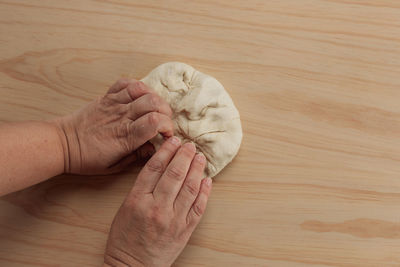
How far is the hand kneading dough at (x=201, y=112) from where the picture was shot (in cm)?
101

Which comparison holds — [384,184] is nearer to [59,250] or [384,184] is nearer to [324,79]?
[324,79]

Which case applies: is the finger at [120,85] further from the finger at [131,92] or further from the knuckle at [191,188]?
the knuckle at [191,188]

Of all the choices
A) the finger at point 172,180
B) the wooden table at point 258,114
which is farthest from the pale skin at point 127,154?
the wooden table at point 258,114

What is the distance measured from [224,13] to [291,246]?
80 cm

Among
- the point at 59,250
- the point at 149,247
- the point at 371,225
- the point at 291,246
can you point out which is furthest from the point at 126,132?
the point at 371,225

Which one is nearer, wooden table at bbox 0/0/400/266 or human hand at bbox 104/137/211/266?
human hand at bbox 104/137/211/266

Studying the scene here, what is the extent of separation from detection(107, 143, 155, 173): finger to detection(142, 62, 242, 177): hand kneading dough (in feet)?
0.14

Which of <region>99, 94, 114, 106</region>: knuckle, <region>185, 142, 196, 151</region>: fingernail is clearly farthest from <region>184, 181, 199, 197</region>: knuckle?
<region>99, 94, 114, 106</region>: knuckle

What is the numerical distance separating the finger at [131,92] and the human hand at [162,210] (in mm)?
172

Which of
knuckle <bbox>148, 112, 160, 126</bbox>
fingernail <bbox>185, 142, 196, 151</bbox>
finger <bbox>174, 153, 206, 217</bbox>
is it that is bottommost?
finger <bbox>174, 153, 206, 217</bbox>

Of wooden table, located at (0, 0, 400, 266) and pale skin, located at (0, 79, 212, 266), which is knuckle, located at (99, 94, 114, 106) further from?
wooden table, located at (0, 0, 400, 266)

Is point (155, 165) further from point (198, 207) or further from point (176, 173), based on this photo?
point (198, 207)

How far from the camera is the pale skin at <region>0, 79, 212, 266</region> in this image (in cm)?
96

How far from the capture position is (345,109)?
1109 millimetres
